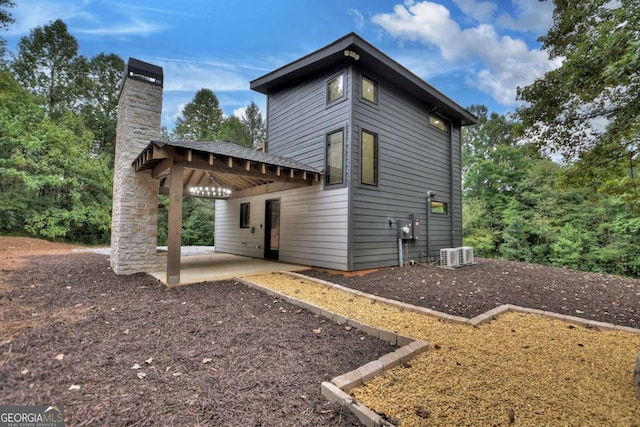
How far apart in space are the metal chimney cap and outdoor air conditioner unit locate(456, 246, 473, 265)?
8.30 m

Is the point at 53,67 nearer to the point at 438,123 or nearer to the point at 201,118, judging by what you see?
the point at 201,118

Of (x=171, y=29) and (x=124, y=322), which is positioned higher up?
(x=171, y=29)

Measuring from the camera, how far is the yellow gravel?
1558mm

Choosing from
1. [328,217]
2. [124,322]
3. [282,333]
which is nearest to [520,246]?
[328,217]

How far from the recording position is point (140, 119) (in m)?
5.66

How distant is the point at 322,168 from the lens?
21.6 ft

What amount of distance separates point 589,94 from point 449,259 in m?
4.47

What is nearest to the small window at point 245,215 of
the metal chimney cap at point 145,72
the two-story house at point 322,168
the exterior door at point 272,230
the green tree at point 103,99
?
the two-story house at point 322,168

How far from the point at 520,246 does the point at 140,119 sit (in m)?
17.2

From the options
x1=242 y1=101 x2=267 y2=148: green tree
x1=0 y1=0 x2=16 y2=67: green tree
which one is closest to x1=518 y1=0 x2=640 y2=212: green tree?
x1=0 y1=0 x2=16 y2=67: green tree

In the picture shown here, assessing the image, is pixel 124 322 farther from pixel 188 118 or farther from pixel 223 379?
pixel 188 118

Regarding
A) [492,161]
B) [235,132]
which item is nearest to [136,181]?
[235,132]

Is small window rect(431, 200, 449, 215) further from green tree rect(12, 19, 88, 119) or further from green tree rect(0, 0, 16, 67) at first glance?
green tree rect(12, 19, 88, 119)

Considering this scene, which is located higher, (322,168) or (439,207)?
(322,168)
